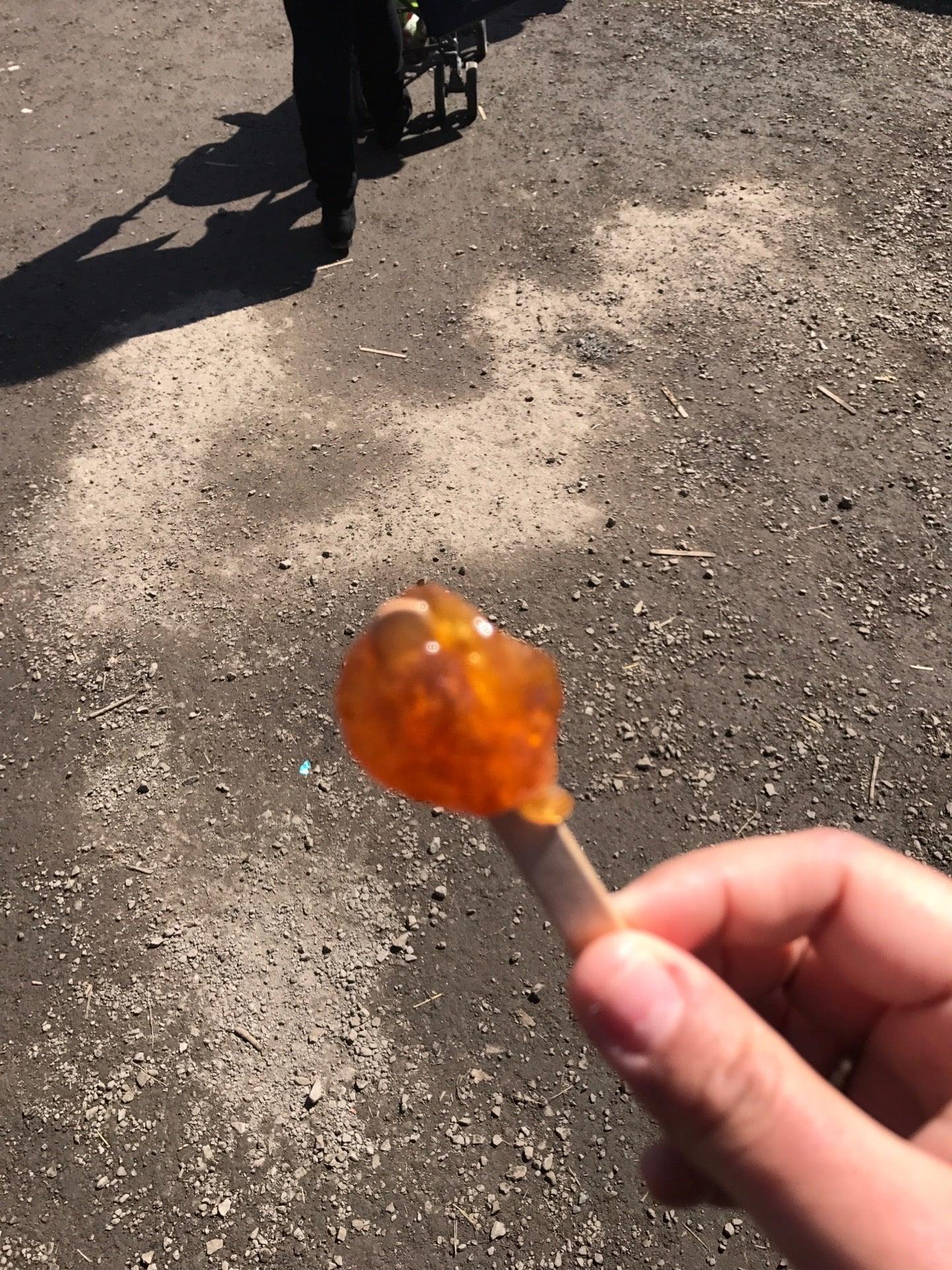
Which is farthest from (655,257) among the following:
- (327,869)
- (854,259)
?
(327,869)

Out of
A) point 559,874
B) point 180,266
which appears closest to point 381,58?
point 180,266

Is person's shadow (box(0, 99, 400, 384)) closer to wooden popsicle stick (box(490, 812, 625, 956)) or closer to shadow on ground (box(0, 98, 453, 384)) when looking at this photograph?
shadow on ground (box(0, 98, 453, 384))

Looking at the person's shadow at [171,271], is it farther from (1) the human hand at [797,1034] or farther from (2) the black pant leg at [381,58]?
(1) the human hand at [797,1034]

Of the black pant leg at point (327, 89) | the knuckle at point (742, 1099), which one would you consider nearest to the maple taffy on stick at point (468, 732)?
the knuckle at point (742, 1099)

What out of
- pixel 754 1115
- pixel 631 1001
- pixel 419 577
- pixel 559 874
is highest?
pixel 559 874

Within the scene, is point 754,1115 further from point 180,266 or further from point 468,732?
point 180,266
